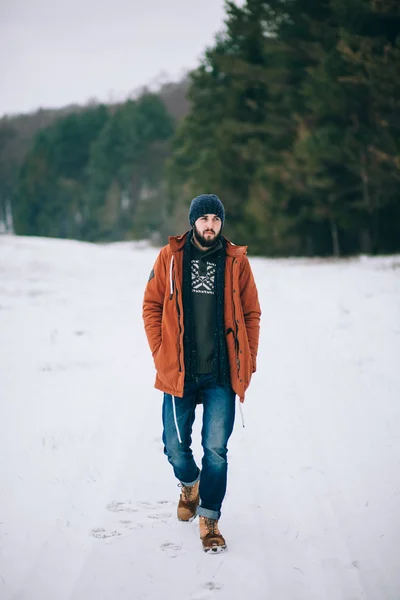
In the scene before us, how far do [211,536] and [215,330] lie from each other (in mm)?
1356

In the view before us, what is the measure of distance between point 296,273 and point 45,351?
9744 millimetres

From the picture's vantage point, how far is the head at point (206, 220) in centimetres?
332

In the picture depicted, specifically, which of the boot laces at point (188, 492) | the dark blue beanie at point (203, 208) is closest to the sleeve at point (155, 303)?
the dark blue beanie at point (203, 208)

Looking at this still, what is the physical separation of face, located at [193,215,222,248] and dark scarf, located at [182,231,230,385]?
14 centimetres

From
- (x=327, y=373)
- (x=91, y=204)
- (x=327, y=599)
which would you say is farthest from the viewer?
(x=91, y=204)

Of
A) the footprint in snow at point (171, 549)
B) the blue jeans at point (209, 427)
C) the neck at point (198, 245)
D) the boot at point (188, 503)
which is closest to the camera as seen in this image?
the footprint in snow at point (171, 549)

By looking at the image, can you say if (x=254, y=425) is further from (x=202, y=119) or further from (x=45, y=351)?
(x=202, y=119)

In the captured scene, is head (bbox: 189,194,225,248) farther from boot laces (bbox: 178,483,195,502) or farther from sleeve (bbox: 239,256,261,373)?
boot laces (bbox: 178,483,195,502)

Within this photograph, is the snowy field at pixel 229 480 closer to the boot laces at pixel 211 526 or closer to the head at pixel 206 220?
the boot laces at pixel 211 526

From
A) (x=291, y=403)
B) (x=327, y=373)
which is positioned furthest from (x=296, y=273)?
(x=291, y=403)

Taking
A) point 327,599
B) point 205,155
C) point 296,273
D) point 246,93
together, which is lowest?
point 327,599

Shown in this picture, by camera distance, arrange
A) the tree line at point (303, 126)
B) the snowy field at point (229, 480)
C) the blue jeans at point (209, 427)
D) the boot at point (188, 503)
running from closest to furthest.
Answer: the snowy field at point (229, 480)
the blue jeans at point (209, 427)
the boot at point (188, 503)
the tree line at point (303, 126)

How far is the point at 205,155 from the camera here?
2944cm

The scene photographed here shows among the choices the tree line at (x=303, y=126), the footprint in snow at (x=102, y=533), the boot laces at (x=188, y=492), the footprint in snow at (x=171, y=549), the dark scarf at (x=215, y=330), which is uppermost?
the tree line at (x=303, y=126)
